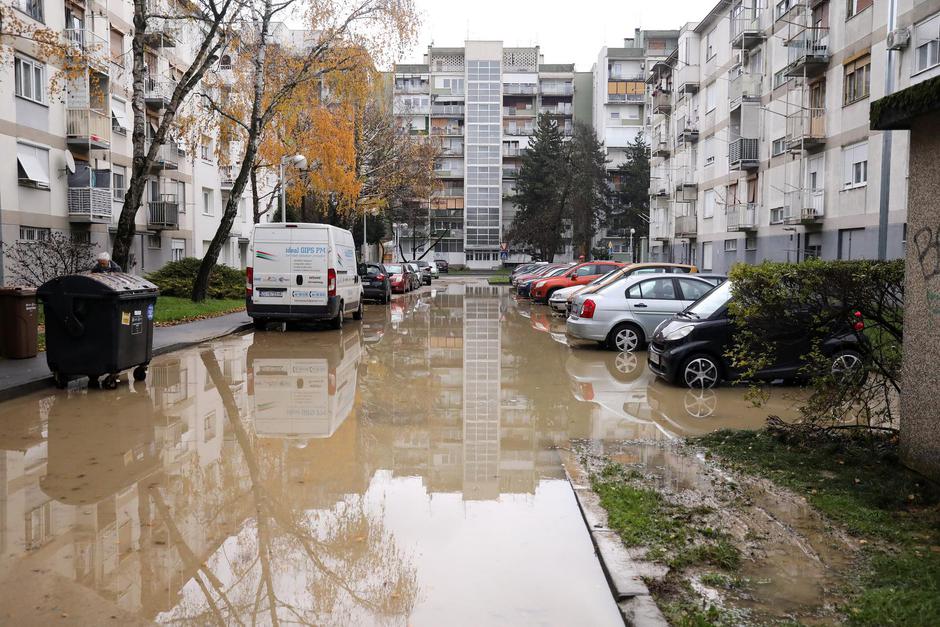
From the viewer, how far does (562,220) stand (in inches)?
2788

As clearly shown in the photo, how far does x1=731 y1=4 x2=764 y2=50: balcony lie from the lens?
37.5m

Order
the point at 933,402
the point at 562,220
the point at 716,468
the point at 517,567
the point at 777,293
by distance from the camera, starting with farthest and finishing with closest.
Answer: the point at 562,220 < the point at 777,293 < the point at 716,468 < the point at 933,402 < the point at 517,567

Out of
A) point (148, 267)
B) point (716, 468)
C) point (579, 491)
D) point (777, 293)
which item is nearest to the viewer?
point (579, 491)

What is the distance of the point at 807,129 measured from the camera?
31750 millimetres

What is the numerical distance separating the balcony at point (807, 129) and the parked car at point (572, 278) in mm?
9064

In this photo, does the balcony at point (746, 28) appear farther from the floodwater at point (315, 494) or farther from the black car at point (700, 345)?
the floodwater at point (315, 494)

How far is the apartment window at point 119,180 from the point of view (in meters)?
34.3

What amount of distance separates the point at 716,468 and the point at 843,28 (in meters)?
28.2

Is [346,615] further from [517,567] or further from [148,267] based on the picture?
[148,267]

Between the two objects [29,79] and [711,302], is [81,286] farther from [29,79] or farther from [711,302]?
[29,79]

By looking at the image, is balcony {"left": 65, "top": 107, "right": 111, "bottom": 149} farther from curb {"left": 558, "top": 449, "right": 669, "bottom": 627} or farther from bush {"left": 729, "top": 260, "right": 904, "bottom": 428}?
curb {"left": 558, "top": 449, "right": 669, "bottom": 627}

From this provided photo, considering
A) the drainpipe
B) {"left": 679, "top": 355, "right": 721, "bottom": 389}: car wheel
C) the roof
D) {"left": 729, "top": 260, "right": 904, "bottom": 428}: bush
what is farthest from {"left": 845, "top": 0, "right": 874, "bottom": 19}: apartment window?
the roof

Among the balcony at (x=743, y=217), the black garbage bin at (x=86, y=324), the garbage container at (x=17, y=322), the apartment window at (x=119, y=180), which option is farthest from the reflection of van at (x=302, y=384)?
the balcony at (x=743, y=217)

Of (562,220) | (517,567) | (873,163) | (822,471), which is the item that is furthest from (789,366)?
(562,220)
